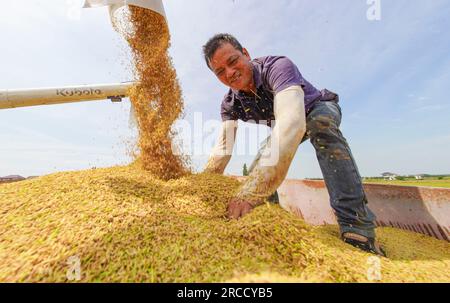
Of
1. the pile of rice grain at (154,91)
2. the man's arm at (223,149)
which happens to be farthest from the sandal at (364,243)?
the pile of rice grain at (154,91)

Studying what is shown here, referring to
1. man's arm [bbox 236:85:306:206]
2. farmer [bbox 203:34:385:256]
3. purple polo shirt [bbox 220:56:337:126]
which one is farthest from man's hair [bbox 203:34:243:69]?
man's arm [bbox 236:85:306:206]

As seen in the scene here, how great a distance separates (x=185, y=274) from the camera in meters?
1.11

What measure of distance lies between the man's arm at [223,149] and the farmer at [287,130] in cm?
32

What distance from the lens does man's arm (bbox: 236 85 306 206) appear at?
1.62 meters

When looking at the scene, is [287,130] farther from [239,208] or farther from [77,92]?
[77,92]

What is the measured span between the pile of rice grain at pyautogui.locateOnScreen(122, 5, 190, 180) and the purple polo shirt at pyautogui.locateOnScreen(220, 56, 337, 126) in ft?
1.95

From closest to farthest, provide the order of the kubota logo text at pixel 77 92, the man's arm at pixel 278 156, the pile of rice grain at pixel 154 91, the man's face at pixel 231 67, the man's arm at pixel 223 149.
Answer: the man's arm at pixel 278 156, the man's face at pixel 231 67, the pile of rice grain at pixel 154 91, the man's arm at pixel 223 149, the kubota logo text at pixel 77 92

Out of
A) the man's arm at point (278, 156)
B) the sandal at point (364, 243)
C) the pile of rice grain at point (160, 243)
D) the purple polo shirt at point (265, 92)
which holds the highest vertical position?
the purple polo shirt at point (265, 92)

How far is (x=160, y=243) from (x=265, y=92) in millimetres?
1519

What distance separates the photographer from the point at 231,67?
7.03 ft

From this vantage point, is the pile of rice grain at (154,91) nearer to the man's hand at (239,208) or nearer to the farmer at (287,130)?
the farmer at (287,130)

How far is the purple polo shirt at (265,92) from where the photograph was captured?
1940mm

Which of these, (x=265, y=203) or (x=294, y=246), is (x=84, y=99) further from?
(x=294, y=246)

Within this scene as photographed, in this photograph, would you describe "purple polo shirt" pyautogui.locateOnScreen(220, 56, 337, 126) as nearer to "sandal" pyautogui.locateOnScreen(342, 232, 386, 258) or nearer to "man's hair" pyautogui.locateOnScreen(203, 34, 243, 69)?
"man's hair" pyautogui.locateOnScreen(203, 34, 243, 69)
